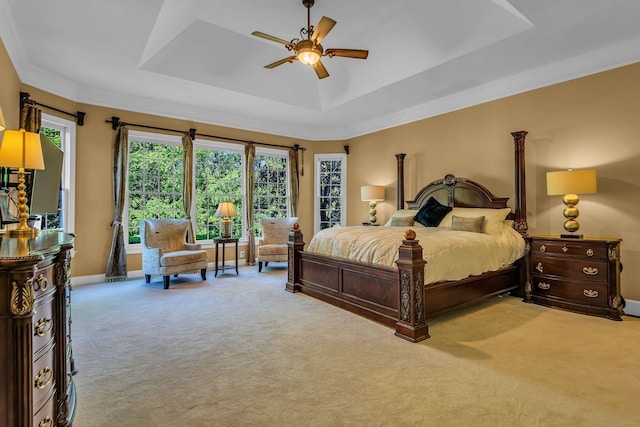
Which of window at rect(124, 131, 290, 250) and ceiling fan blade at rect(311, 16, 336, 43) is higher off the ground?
ceiling fan blade at rect(311, 16, 336, 43)

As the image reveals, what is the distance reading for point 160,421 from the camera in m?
1.88

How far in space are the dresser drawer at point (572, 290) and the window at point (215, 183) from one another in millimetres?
5185

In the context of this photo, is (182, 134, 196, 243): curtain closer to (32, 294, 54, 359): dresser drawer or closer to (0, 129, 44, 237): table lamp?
(0, 129, 44, 237): table lamp

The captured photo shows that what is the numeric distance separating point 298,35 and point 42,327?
4238mm

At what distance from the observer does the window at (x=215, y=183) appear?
6.40 m

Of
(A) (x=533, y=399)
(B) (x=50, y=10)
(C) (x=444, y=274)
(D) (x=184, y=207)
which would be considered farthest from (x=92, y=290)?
(A) (x=533, y=399)

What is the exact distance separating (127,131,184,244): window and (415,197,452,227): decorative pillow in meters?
4.29

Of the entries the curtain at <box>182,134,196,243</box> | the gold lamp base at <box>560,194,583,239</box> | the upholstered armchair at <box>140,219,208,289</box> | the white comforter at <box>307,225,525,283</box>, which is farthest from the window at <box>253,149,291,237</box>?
the gold lamp base at <box>560,194,583,239</box>

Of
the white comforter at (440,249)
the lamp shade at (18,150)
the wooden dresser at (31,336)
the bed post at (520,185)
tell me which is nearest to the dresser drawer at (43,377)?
the wooden dresser at (31,336)

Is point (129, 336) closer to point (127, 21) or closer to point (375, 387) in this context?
point (375, 387)

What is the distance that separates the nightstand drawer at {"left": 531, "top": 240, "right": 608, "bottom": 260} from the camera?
3.59 m

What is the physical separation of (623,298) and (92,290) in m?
6.90

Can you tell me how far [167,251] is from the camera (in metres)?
5.48

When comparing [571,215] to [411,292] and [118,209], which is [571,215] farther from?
[118,209]
